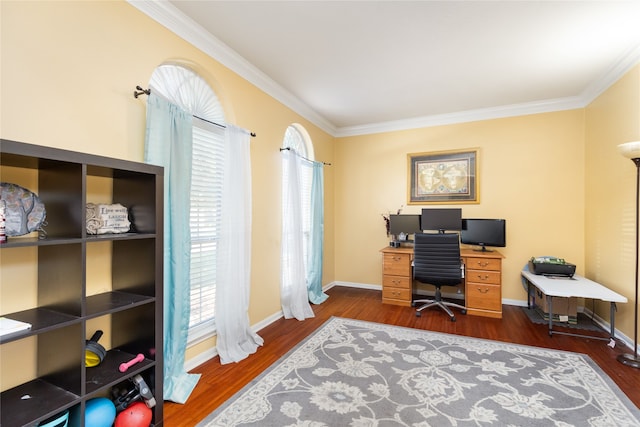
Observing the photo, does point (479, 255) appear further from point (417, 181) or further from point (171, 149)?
point (171, 149)

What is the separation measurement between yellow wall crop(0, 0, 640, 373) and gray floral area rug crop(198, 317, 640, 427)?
0.84m

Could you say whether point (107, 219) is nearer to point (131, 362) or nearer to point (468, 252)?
point (131, 362)

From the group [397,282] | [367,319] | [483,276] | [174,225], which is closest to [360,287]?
[397,282]

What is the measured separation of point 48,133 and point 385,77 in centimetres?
297

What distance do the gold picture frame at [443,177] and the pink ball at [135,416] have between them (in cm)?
416

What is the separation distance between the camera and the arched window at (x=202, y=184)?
2496 millimetres

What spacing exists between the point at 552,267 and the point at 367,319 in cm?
233

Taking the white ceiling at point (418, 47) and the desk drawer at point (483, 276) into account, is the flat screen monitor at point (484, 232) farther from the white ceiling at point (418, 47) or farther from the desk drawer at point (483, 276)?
the white ceiling at point (418, 47)

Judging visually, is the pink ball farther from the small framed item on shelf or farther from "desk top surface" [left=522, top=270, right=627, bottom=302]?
"desk top surface" [left=522, top=270, right=627, bottom=302]

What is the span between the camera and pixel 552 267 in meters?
3.53

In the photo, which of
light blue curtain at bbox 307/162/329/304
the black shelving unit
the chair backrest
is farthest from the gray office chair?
the black shelving unit

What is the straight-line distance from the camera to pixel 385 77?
3.25 m

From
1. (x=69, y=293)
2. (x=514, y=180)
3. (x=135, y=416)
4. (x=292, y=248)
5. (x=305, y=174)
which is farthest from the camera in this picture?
(x=305, y=174)

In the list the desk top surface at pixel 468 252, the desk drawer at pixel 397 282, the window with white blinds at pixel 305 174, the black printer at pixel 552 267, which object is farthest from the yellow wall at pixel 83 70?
the black printer at pixel 552 267
